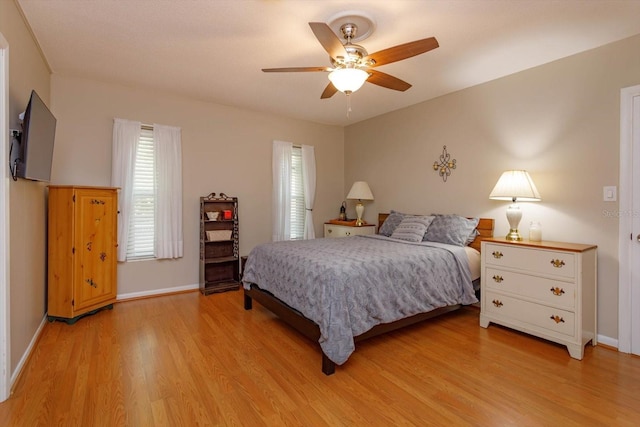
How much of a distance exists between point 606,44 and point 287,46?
106 inches

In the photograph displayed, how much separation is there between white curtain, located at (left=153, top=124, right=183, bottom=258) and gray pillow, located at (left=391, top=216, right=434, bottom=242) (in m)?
2.77

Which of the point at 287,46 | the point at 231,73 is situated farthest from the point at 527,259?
the point at 231,73

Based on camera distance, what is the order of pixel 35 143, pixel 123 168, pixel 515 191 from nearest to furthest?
pixel 35 143, pixel 515 191, pixel 123 168

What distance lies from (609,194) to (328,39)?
2.65 m

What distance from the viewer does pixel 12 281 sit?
2.11 m

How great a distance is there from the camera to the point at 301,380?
2156mm

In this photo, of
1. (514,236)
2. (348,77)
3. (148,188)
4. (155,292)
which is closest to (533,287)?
A: (514,236)

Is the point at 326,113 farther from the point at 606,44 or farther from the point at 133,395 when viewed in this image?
the point at 133,395

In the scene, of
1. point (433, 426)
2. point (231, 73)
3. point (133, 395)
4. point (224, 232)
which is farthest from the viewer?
point (224, 232)

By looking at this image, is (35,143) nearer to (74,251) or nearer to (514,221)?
(74,251)

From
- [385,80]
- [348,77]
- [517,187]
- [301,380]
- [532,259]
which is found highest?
[385,80]

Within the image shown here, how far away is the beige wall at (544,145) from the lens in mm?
2696

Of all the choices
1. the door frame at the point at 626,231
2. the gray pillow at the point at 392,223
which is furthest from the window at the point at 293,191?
the door frame at the point at 626,231

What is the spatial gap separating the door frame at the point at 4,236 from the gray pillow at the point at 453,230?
364 centimetres
